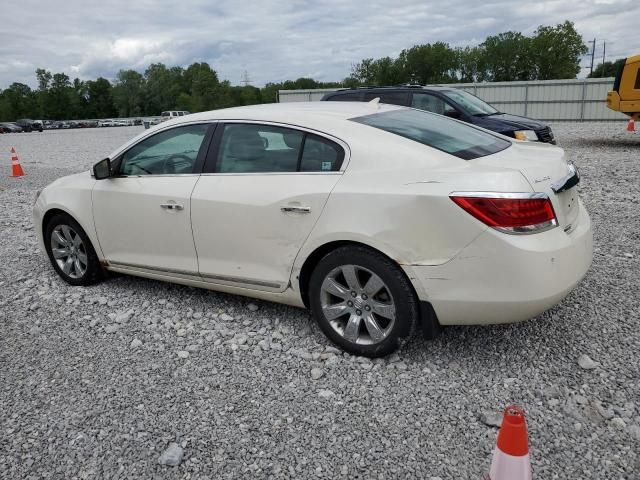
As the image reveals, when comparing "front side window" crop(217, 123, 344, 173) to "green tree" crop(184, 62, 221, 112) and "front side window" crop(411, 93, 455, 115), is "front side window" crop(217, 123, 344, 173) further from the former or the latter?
"green tree" crop(184, 62, 221, 112)

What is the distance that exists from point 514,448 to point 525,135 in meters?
8.89

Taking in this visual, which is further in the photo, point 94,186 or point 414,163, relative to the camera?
point 94,186

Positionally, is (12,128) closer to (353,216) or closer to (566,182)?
(353,216)

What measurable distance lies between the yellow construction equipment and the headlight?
5.78m

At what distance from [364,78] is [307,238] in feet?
309

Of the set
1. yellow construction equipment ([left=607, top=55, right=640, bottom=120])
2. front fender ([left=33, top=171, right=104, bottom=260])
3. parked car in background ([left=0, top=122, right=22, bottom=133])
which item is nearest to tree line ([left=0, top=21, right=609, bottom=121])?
parked car in background ([left=0, top=122, right=22, bottom=133])

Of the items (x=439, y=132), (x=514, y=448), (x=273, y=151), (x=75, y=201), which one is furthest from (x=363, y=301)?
(x=75, y=201)

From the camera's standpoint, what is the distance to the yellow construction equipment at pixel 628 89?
44.6 feet

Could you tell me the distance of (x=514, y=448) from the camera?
6.00 feet

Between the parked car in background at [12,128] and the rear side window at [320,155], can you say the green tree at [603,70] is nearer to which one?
the parked car in background at [12,128]

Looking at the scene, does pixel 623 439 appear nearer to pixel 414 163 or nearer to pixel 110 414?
pixel 414 163

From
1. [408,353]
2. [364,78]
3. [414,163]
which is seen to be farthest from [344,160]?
[364,78]

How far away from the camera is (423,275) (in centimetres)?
298

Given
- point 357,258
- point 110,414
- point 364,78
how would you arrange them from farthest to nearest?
point 364,78 < point 357,258 < point 110,414
